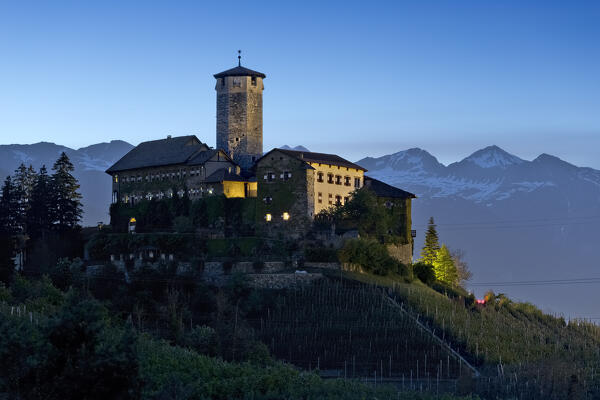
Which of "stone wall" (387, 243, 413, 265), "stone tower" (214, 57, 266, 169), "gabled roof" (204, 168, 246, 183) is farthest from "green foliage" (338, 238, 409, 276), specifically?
"stone tower" (214, 57, 266, 169)

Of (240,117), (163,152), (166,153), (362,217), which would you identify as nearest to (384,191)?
(362,217)

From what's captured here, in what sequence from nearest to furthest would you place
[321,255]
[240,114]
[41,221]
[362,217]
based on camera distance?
1. [321,255]
2. [362,217]
3. [41,221]
4. [240,114]

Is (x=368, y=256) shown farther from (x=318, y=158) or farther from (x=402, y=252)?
(x=318, y=158)

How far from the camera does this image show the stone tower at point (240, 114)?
8844 centimetres

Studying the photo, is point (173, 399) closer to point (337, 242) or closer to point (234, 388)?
point (234, 388)

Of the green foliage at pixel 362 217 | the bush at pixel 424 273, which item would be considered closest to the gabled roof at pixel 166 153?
the green foliage at pixel 362 217

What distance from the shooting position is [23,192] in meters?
85.2

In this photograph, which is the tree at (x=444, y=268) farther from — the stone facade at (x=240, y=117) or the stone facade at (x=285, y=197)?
the stone facade at (x=240, y=117)

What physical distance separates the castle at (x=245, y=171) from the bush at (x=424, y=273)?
10.7ft

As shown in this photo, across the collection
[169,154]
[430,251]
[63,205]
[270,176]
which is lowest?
[430,251]

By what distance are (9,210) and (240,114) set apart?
21.7 m

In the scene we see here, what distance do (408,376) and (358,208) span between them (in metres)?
23.3

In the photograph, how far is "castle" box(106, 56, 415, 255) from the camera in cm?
Answer: 7850

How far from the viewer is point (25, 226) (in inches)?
3263
